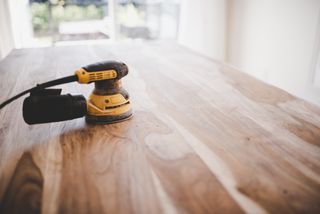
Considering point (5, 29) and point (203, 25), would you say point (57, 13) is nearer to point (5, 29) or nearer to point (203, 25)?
point (5, 29)

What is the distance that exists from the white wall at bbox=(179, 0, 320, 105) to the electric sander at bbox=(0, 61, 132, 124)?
7.36 feet

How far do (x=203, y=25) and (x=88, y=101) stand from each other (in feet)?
9.89

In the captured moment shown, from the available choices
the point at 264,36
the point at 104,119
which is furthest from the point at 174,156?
the point at 264,36

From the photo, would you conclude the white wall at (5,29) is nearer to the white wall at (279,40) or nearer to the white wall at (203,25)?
the white wall at (203,25)

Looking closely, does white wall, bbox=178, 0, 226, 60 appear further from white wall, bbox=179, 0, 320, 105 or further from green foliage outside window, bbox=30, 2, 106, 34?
green foliage outside window, bbox=30, 2, 106, 34

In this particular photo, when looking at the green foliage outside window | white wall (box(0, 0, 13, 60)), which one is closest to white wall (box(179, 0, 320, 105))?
the green foliage outside window

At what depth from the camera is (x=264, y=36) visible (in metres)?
3.07

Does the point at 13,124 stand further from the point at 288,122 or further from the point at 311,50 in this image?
the point at 311,50

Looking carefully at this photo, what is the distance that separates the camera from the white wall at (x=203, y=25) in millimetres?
3447

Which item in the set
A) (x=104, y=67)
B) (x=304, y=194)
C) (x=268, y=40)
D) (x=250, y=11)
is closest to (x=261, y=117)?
(x=304, y=194)

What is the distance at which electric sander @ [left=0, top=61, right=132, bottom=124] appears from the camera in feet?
2.29

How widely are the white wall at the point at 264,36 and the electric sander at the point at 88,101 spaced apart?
2242 mm

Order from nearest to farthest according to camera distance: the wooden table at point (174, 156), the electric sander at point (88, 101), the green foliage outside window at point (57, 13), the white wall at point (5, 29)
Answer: the wooden table at point (174, 156), the electric sander at point (88, 101), the white wall at point (5, 29), the green foliage outside window at point (57, 13)

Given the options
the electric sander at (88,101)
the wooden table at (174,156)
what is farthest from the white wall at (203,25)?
the electric sander at (88,101)
